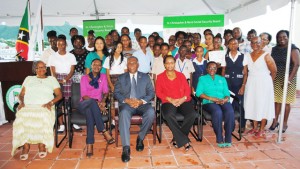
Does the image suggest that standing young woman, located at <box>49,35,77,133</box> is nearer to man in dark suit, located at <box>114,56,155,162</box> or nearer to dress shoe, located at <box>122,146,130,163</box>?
man in dark suit, located at <box>114,56,155,162</box>

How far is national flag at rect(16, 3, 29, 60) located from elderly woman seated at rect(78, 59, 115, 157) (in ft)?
7.15

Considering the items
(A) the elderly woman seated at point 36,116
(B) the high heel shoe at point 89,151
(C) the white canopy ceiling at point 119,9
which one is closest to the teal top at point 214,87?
(B) the high heel shoe at point 89,151

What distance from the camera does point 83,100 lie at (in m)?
3.75

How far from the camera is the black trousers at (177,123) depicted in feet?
11.8

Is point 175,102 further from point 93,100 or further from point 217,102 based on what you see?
point 93,100

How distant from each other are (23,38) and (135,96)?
302cm

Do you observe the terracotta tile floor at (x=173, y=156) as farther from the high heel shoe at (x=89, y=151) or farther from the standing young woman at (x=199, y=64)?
the standing young woman at (x=199, y=64)

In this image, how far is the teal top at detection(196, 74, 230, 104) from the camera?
4035mm

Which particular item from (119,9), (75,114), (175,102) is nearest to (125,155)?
(75,114)

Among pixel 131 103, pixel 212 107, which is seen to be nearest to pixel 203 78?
pixel 212 107

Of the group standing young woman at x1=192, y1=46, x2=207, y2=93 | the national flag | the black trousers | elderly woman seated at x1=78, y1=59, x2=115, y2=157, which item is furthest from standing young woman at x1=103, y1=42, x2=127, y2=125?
the national flag

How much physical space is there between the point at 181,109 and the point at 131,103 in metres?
0.82

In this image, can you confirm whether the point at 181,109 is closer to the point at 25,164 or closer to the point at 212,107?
the point at 212,107

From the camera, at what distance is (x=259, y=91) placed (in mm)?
4051
